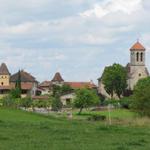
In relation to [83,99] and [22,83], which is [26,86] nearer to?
[22,83]

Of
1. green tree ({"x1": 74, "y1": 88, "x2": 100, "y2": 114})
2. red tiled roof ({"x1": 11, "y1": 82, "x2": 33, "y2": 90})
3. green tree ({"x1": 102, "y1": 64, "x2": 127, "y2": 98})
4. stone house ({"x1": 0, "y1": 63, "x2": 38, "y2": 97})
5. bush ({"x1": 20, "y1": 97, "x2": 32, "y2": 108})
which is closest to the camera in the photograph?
green tree ({"x1": 74, "y1": 88, "x2": 100, "y2": 114})

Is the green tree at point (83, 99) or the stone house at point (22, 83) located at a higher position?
the stone house at point (22, 83)

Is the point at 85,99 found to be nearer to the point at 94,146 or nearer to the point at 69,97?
the point at 69,97

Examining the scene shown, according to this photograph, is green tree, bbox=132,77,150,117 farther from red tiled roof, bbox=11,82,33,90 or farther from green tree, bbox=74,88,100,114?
red tiled roof, bbox=11,82,33,90

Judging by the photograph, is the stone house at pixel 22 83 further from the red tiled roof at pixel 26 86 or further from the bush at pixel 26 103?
the bush at pixel 26 103

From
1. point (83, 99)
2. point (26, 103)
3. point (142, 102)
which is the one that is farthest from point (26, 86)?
point (142, 102)

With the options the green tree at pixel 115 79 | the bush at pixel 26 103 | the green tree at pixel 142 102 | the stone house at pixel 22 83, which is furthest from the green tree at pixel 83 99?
the stone house at pixel 22 83

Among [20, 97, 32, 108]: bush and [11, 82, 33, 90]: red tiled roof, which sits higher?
[11, 82, 33, 90]: red tiled roof

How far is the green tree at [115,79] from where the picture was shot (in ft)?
572

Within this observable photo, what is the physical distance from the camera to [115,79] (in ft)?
572

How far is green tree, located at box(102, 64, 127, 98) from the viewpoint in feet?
572

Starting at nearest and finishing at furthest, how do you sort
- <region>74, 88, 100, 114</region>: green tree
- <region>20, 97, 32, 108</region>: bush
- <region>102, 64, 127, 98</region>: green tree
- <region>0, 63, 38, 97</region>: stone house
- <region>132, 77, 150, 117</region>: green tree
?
<region>132, 77, 150, 117</region>: green tree → <region>74, 88, 100, 114</region>: green tree → <region>20, 97, 32, 108</region>: bush → <region>102, 64, 127, 98</region>: green tree → <region>0, 63, 38, 97</region>: stone house

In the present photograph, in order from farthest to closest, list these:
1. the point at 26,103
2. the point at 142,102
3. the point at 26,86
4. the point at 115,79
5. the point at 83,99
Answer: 1. the point at 26,86
2. the point at 115,79
3. the point at 26,103
4. the point at 83,99
5. the point at 142,102

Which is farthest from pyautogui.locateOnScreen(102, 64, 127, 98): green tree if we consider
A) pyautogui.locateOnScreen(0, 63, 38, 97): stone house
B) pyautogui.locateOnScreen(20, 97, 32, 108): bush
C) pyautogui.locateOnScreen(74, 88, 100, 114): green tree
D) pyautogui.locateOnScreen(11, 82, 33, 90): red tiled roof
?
pyautogui.locateOnScreen(74, 88, 100, 114): green tree
